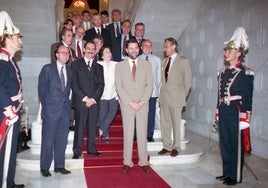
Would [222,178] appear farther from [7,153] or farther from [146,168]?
[7,153]

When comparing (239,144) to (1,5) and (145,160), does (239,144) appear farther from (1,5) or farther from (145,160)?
(1,5)

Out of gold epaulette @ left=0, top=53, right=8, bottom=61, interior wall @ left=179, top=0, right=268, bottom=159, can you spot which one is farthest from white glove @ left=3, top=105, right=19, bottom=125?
interior wall @ left=179, top=0, right=268, bottom=159

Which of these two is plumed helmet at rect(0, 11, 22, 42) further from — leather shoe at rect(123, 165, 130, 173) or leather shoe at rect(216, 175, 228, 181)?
leather shoe at rect(216, 175, 228, 181)

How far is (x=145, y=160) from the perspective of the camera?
4.30 m

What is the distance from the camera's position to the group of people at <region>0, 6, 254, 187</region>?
11.0ft

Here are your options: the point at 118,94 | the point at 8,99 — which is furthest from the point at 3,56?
the point at 118,94

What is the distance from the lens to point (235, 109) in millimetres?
3824

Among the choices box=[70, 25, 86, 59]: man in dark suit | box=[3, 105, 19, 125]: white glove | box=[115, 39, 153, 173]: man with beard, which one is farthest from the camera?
box=[70, 25, 86, 59]: man in dark suit

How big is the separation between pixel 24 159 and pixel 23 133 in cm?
88

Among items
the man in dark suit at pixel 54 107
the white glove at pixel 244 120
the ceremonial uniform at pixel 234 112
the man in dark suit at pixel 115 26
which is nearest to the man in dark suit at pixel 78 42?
the man in dark suit at pixel 115 26

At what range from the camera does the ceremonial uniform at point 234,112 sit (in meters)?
3.76

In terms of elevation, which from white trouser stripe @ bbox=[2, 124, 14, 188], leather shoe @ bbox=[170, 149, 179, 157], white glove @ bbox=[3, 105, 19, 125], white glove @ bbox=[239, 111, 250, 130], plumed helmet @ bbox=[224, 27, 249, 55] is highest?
plumed helmet @ bbox=[224, 27, 249, 55]

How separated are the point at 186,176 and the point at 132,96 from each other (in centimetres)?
128

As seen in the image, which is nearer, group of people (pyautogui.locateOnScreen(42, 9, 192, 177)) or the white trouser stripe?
the white trouser stripe
